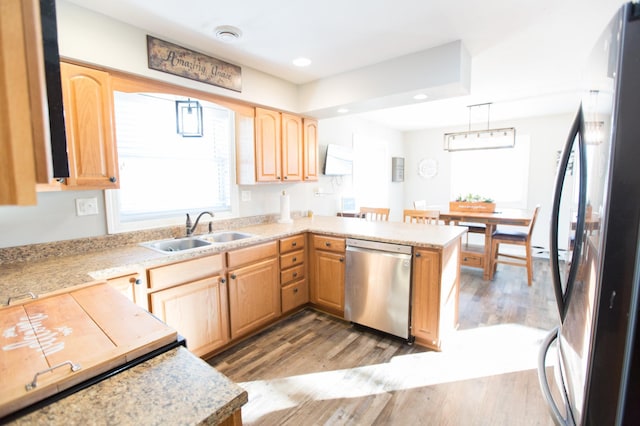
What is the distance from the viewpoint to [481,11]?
1.95 m

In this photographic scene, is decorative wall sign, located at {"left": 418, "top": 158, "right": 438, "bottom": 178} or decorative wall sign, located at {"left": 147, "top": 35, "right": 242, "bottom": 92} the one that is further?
decorative wall sign, located at {"left": 418, "top": 158, "right": 438, "bottom": 178}

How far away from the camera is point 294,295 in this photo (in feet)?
9.52

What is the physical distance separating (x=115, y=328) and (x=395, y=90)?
103 inches

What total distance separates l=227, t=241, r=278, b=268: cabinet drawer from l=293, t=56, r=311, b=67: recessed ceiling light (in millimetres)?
1661

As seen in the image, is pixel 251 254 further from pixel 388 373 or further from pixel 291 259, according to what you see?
pixel 388 373

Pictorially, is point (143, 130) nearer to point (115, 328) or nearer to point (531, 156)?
point (115, 328)

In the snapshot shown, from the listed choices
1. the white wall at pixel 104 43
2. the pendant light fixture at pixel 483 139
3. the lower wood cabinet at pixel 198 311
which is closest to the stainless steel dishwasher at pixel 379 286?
the lower wood cabinet at pixel 198 311

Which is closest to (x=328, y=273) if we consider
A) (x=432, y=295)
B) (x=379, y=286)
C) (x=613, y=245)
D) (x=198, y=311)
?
(x=379, y=286)

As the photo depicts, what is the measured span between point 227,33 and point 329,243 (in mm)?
1900

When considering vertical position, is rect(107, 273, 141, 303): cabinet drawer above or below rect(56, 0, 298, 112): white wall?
below

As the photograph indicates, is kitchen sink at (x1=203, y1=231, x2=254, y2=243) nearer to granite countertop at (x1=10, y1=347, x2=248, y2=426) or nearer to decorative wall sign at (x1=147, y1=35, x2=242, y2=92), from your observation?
decorative wall sign at (x1=147, y1=35, x2=242, y2=92)

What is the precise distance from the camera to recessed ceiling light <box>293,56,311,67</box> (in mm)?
2662

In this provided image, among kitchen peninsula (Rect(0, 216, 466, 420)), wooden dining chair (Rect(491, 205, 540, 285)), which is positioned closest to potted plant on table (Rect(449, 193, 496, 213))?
wooden dining chair (Rect(491, 205, 540, 285))

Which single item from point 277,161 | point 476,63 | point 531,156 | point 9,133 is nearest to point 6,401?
point 9,133
